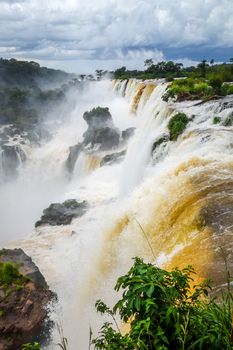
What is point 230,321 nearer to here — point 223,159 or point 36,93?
point 223,159

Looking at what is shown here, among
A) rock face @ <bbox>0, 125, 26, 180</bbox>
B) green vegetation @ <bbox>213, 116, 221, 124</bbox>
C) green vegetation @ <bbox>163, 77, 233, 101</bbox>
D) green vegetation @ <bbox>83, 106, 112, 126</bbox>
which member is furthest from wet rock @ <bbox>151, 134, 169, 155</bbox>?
rock face @ <bbox>0, 125, 26, 180</bbox>

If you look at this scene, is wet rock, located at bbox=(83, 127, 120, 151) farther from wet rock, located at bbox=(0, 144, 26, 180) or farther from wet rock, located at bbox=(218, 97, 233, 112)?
wet rock, located at bbox=(218, 97, 233, 112)

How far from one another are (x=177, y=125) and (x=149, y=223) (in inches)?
307

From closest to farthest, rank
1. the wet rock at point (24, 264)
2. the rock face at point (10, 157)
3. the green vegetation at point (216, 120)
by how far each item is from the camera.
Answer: the wet rock at point (24, 264) → the green vegetation at point (216, 120) → the rock face at point (10, 157)

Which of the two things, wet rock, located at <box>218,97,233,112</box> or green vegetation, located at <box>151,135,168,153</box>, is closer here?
wet rock, located at <box>218,97,233,112</box>

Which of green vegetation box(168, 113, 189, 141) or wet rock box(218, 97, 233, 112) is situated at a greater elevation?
wet rock box(218, 97, 233, 112)

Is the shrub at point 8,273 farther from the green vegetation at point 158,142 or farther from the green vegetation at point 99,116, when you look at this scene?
the green vegetation at point 99,116

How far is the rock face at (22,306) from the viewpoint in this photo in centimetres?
956

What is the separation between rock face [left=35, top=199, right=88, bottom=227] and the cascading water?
1.32 feet

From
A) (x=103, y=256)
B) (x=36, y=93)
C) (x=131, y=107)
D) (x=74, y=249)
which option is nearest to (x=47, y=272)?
(x=74, y=249)

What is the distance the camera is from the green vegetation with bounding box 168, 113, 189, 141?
17853 mm

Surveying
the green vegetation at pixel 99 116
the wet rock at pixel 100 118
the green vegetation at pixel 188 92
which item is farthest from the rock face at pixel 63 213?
the green vegetation at pixel 99 116

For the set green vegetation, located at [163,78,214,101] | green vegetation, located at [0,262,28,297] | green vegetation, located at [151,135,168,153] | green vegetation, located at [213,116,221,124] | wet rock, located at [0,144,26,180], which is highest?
green vegetation, located at [163,78,214,101]

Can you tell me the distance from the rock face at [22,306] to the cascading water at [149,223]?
57cm
